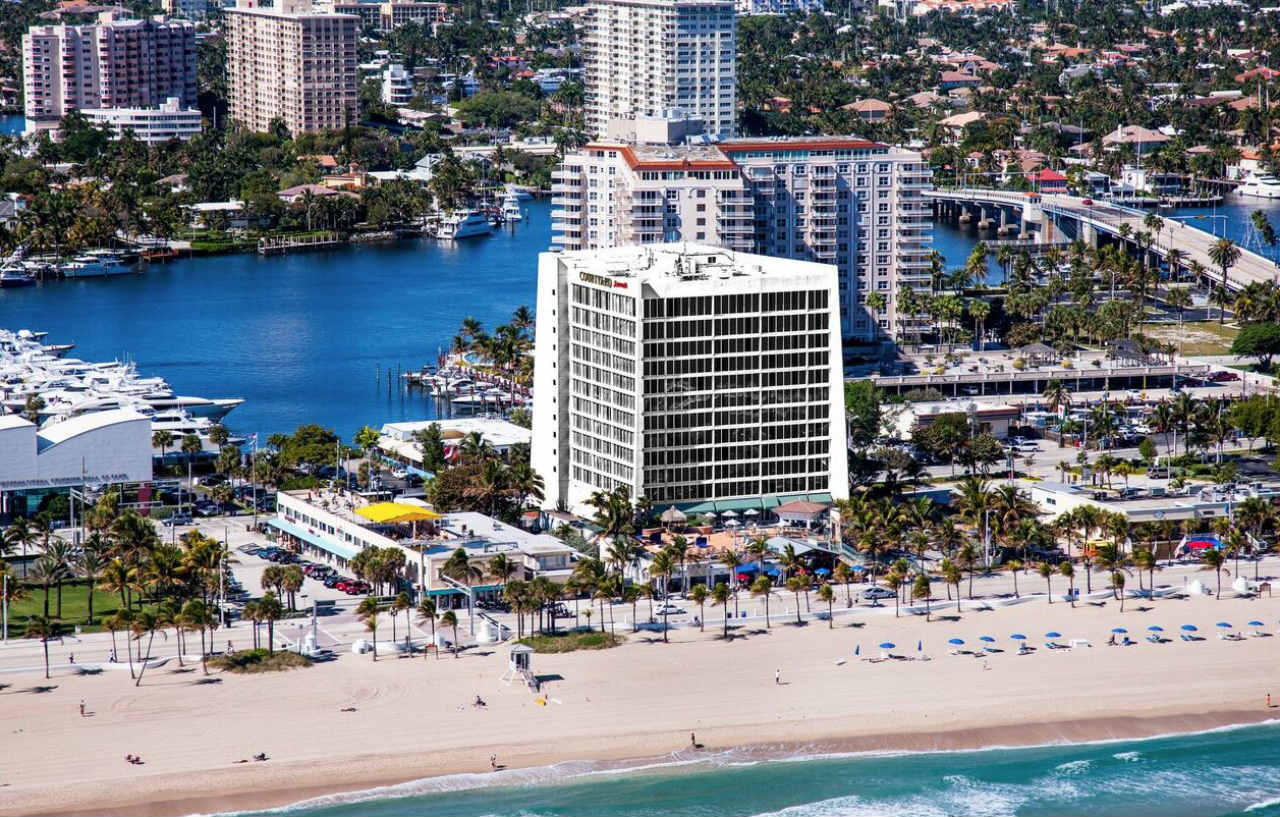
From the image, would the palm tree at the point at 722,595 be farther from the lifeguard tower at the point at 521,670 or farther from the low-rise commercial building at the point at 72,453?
the low-rise commercial building at the point at 72,453

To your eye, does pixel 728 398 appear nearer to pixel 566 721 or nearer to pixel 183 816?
pixel 566 721

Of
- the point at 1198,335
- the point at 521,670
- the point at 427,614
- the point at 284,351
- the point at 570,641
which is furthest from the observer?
the point at 284,351

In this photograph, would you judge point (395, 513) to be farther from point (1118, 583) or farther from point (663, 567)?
point (1118, 583)

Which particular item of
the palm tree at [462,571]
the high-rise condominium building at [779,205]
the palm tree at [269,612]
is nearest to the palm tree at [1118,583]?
the palm tree at [462,571]

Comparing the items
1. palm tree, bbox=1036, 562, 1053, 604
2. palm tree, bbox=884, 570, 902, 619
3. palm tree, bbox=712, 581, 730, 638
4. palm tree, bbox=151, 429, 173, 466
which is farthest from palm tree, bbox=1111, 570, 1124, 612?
palm tree, bbox=151, 429, 173, 466

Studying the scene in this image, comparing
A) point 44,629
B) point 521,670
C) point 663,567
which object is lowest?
point 521,670

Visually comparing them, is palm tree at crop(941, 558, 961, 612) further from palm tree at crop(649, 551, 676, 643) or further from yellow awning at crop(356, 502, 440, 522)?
yellow awning at crop(356, 502, 440, 522)

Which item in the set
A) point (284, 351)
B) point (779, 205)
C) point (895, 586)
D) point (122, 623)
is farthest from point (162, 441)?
point (779, 205)
